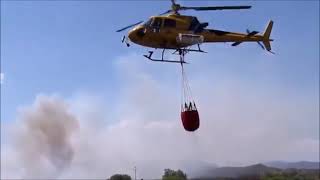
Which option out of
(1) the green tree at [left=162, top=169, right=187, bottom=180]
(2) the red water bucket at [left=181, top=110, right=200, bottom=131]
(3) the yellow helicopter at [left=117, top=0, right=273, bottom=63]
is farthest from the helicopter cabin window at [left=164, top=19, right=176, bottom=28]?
(1) the green tree at [left=162, top=169, right=187, bottom=180]

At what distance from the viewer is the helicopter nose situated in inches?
905

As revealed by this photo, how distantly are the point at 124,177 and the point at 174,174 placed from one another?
1027 cm

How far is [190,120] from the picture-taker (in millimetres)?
21234

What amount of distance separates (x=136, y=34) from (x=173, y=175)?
260 ft

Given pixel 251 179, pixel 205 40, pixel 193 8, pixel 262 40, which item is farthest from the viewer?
pixel 251 179

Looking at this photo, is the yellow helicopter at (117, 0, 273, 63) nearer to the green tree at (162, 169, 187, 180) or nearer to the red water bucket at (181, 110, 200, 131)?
the red water bucket at (181, 110, 200, 131)

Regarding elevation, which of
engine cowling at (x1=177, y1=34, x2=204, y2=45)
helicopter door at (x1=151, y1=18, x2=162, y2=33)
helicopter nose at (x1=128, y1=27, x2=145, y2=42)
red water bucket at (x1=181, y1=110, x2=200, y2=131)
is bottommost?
red water bucket at (x1=181, y1=110, x2=200, y2=131)

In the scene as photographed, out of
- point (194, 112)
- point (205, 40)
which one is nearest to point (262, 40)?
point (205, 40)

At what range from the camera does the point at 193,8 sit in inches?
909

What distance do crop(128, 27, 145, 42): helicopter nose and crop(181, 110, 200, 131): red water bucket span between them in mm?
4186

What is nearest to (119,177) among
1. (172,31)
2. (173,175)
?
(173,175)

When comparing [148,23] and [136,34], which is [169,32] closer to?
[148,23]

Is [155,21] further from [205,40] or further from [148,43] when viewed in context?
[205,40]

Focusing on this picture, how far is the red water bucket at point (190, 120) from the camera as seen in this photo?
21.2 meters
